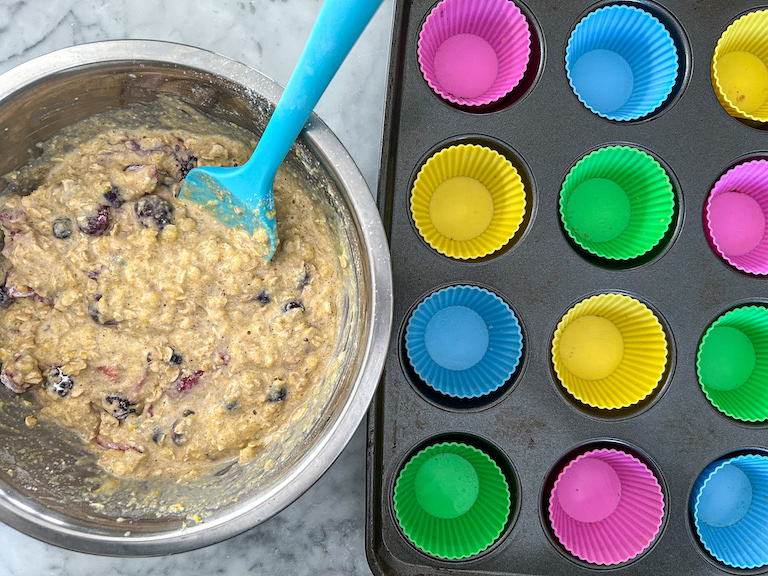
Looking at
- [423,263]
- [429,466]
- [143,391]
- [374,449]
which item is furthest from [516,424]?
[143,391]

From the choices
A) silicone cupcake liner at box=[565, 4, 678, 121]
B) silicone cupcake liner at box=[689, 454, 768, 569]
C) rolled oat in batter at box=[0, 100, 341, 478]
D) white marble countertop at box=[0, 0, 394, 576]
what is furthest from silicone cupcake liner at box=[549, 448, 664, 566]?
silicone cupcake liner at box=[565, 4, 678, 121]

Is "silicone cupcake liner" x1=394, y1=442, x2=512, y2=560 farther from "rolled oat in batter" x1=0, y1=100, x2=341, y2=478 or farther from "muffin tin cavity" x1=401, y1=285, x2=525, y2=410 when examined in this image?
"rolled oat in batter" x1=0, y1=100, x2=341, y2=478

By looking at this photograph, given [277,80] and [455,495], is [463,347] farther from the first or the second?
[277,80]

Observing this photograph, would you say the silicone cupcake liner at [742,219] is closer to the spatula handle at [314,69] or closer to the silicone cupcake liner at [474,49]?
the silicone cupcake liner at [474,49]

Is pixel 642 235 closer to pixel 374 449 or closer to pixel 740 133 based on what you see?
pixel 740 133

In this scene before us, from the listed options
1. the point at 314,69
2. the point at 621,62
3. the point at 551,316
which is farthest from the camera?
the point at 621,62

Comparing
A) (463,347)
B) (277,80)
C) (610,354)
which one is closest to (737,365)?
(610,354)
